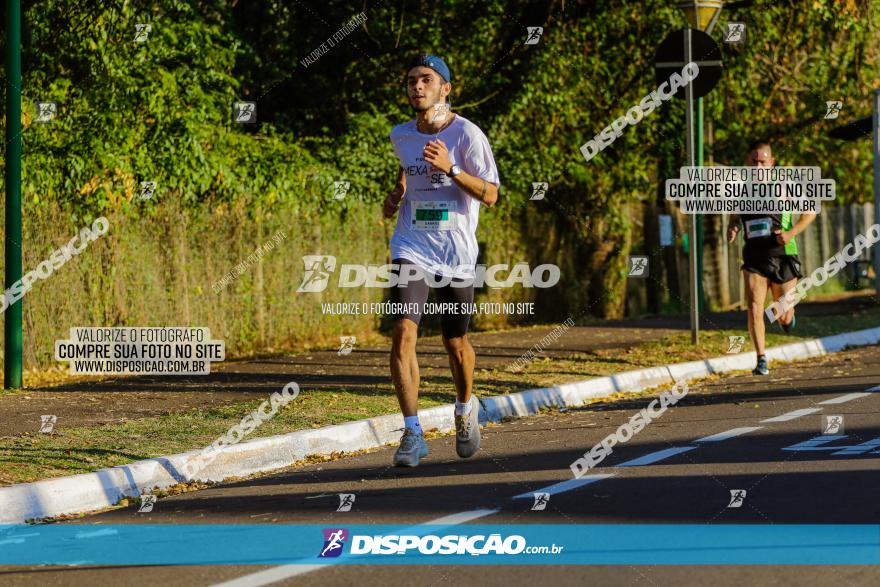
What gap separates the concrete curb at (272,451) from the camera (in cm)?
756

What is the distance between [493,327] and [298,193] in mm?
4979

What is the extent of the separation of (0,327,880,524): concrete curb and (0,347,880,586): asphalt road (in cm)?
32

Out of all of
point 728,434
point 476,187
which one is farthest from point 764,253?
point 476,187

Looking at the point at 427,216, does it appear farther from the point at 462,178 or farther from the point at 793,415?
the point at 793,415

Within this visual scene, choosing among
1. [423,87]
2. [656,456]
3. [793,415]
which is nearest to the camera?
[423,87]

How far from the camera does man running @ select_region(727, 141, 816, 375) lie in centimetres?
1402

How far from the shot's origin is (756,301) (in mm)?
14078

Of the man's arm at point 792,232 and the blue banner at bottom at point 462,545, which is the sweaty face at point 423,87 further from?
the man's arm at point 792,232

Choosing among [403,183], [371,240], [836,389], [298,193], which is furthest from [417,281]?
[371,240]

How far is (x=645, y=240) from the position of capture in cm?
2592

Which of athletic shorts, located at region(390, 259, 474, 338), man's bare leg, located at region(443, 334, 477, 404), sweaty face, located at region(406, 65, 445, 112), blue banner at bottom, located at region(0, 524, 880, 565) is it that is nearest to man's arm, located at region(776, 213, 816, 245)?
man's bare leg, located at region(443, 334, 477, 404)

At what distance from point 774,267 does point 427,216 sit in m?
6.56

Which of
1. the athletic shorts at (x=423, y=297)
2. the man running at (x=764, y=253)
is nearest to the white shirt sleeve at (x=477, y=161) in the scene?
the athletic shorts at (x=423, y=297)

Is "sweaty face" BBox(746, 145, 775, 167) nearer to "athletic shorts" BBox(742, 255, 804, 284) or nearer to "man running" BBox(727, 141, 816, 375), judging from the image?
"man running" BBox(727, 141, 816, 375)
